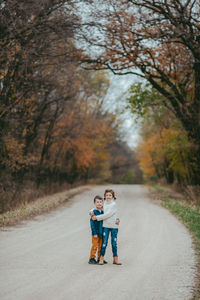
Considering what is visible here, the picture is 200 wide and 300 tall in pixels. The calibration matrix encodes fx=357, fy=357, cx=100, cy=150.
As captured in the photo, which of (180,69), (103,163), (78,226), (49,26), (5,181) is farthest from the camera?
(103,163)

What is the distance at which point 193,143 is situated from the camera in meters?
21.1

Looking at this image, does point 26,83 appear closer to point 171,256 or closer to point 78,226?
point 78,226

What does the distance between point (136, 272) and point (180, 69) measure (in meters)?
15.6

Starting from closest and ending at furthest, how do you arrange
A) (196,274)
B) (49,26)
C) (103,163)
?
(196,274) < (49,26) < (103,163)

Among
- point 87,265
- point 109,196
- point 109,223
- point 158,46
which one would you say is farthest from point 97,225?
point 158,46

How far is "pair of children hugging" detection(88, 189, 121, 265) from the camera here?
23.5 feet

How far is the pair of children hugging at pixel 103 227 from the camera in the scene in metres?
7.18

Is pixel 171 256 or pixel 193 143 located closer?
pixel 171 256

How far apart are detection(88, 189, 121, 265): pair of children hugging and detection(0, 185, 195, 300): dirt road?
25 cm

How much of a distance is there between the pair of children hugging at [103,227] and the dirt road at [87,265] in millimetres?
249

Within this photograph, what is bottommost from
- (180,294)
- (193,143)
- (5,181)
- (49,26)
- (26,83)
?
(180,294)

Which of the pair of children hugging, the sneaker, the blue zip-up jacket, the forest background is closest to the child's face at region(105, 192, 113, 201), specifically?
the pair of children hugging

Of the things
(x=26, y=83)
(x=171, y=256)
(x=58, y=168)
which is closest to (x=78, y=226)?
(x=171, y=256)

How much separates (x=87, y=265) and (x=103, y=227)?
82 centimetres
